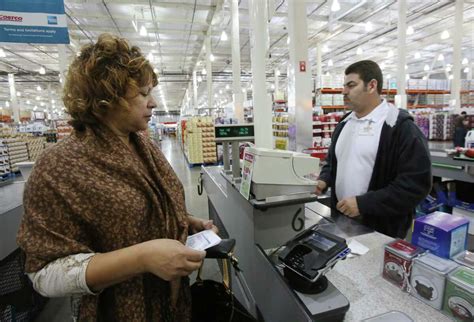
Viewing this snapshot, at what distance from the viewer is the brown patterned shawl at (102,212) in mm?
769

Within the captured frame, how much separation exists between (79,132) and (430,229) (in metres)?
1.32

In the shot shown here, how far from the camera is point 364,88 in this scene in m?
1.82

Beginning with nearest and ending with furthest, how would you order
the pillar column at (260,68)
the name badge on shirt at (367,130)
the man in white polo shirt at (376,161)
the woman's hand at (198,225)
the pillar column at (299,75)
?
the woman's hand at (198,225)
the man in white polo shirt at (376,161)
the name badge on shirt at (367,130)
the pillar column at (299,75)
the pillar column at (260,68)

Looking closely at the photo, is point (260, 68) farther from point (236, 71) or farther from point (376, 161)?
point (376, 161)

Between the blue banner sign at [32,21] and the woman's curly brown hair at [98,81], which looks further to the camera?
the blue banner sign at [32,21]

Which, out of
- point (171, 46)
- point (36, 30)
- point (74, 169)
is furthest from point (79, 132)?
point (171, 46)

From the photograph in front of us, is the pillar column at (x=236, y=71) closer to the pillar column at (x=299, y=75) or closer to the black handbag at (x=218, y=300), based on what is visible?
the pillar column at (x=299, y=75)

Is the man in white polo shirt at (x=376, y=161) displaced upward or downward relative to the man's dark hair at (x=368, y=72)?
downward

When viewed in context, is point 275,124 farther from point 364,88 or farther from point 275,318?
point 275,318

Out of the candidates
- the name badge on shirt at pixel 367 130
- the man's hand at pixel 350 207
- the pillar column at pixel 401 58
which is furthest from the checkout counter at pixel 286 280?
the pillar column at pixel 401 58

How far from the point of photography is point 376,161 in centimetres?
171

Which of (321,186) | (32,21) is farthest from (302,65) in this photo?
(32,21)

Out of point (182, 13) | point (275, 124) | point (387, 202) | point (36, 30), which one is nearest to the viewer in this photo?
point (387, 202)

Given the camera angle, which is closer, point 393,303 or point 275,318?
point 393,303
